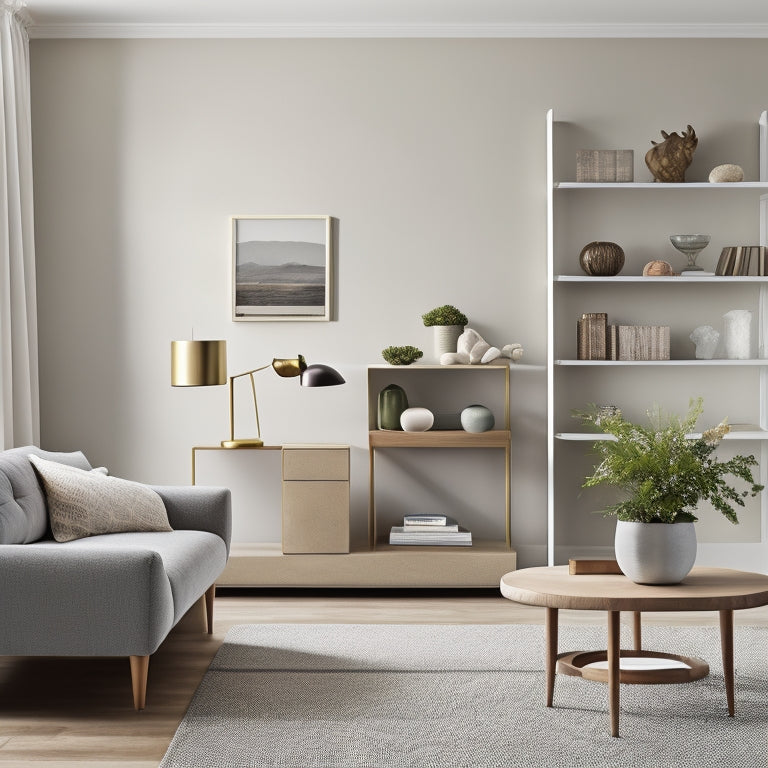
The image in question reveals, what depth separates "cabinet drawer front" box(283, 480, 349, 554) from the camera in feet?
14.3

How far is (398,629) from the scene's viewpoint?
12.3 feet

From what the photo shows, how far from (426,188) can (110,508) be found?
2350mm

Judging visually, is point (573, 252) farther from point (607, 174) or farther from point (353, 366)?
point (353, 366)

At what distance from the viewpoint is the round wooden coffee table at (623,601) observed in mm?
2479

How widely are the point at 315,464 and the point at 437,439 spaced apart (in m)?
0.61

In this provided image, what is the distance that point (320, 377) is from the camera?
4.28 metres

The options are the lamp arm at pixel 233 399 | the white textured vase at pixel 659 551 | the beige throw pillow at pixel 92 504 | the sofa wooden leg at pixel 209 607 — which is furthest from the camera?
the lamp arm at pixel 233 399

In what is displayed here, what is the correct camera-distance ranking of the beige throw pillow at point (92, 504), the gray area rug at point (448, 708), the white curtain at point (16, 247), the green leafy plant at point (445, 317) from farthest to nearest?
1. the green leafy plant at point (445, 317)
2. the white curtain at point (16, 247)
3. the beige throw pillow at point (92, 504)
4. the gray area rug at point (448, 708)

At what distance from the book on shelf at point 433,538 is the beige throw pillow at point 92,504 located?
1303 millimetres

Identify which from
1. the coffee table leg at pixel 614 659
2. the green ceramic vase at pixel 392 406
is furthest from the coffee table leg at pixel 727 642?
the green ceramic vase at pixel 392 406

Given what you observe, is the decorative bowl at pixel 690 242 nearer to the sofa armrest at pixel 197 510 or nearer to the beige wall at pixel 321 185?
the beige wall at pixel 321 185

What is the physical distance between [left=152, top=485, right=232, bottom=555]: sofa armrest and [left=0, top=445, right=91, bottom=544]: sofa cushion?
527 millimetres

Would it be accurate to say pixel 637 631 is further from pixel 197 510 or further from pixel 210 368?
pixel 210 368

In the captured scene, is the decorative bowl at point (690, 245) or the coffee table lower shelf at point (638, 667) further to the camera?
the decorative bowl at point (690, 245)
